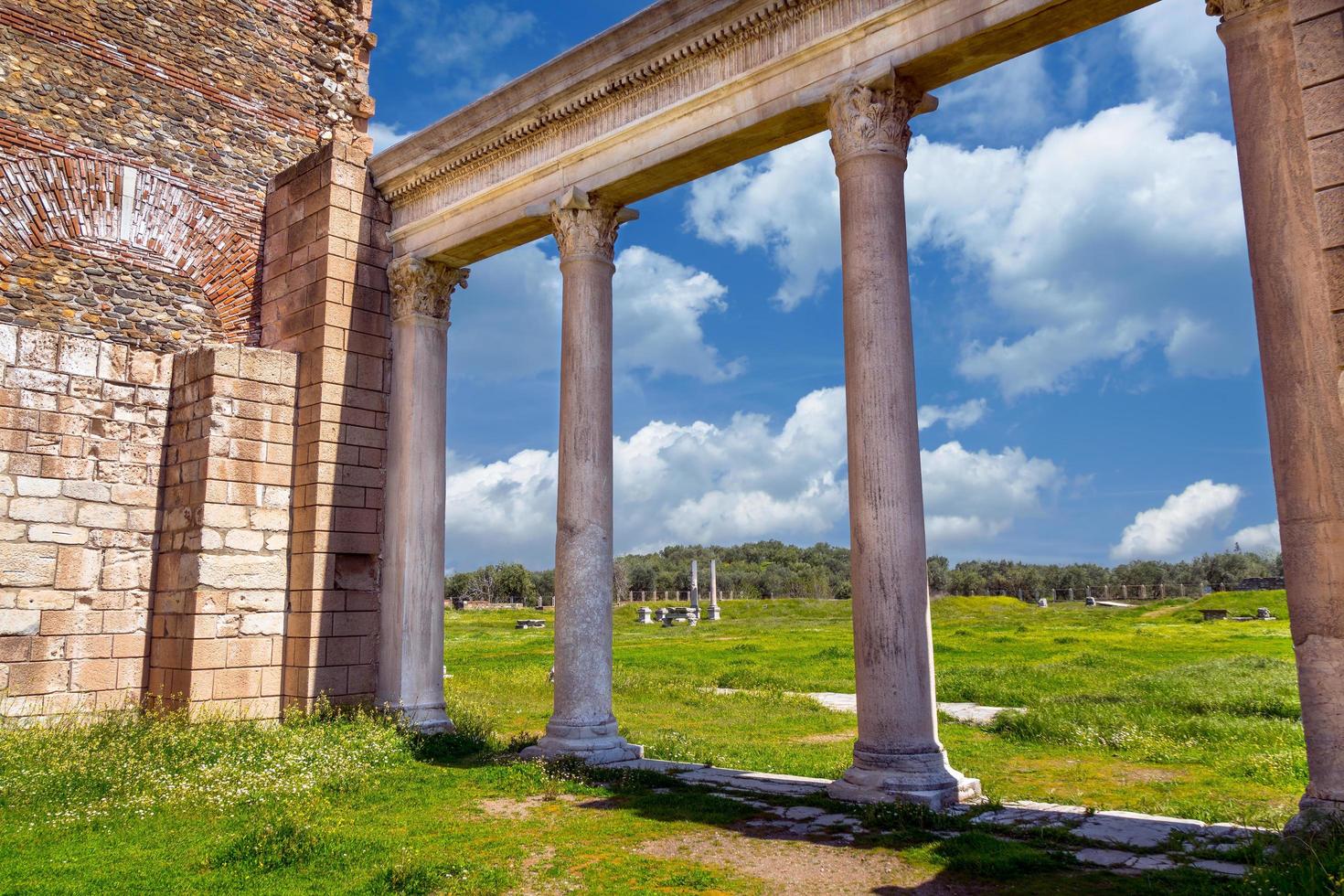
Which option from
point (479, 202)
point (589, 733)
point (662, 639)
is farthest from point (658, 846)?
point (662, 639)

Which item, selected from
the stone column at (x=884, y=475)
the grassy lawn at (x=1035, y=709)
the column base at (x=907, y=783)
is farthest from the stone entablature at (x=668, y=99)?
the grassy lawn at (x=1035, y=709)

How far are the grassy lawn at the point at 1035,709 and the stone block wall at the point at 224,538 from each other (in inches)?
113

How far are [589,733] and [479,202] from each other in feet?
22.9

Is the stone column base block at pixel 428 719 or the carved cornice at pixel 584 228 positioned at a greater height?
the carved cornice at pixel 584 228

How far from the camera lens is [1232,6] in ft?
22.4

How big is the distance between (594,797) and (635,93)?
7543 millimetres

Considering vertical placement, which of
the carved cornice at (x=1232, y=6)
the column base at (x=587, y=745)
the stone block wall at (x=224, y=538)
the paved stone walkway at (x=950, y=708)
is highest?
the carved cornice at (x=1232, y=6)

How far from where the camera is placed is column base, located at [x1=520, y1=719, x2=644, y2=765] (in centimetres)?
989

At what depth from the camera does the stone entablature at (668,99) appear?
→ 8469 millimetres

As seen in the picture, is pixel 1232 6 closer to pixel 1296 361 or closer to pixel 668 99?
pixel 1296 361

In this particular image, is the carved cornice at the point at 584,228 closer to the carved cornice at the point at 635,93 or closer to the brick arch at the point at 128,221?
the carved cornice at the point at 635,93

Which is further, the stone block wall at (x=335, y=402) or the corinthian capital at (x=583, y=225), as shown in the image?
the stone block wall at (x=335, y=402)

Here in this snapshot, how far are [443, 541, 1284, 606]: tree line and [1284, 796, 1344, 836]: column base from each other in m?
66.9

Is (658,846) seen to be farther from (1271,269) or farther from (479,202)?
(479,202)
